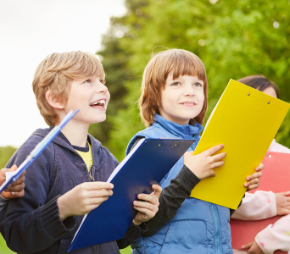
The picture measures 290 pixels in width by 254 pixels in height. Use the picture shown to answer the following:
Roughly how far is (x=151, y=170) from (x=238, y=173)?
619 millimetres

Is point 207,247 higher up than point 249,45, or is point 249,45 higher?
point 249,45

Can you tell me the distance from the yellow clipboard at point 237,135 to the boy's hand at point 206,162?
3 centimetres

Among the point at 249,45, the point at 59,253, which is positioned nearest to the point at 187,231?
the point at 59,253

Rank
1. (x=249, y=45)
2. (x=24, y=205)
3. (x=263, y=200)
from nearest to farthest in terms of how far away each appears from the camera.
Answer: (x=24, y=205), (x=263, y=200), (x=249, y=45)

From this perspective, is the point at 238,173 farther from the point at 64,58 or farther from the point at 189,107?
the point at 64,58

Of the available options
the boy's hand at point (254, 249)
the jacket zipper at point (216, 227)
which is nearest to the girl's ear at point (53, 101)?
the jacket zipper at point (216, 227)

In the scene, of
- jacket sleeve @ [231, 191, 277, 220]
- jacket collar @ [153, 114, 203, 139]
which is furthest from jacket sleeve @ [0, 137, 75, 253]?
jacket sleeve @ [231, 191, 277, 220]

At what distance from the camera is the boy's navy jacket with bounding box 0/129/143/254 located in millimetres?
1372

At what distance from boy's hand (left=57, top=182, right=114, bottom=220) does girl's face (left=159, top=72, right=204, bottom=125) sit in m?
0.87

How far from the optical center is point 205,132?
1.73 m

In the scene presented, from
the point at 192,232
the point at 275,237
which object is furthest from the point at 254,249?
the point at 192,232

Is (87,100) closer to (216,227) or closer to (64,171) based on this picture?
(64,171)

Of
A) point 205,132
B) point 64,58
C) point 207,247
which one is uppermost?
point 64,58

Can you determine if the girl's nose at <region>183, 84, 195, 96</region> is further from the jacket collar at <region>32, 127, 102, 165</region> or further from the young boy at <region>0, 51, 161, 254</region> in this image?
the jacket collar at <region>32, 127, 102, 165</region>
